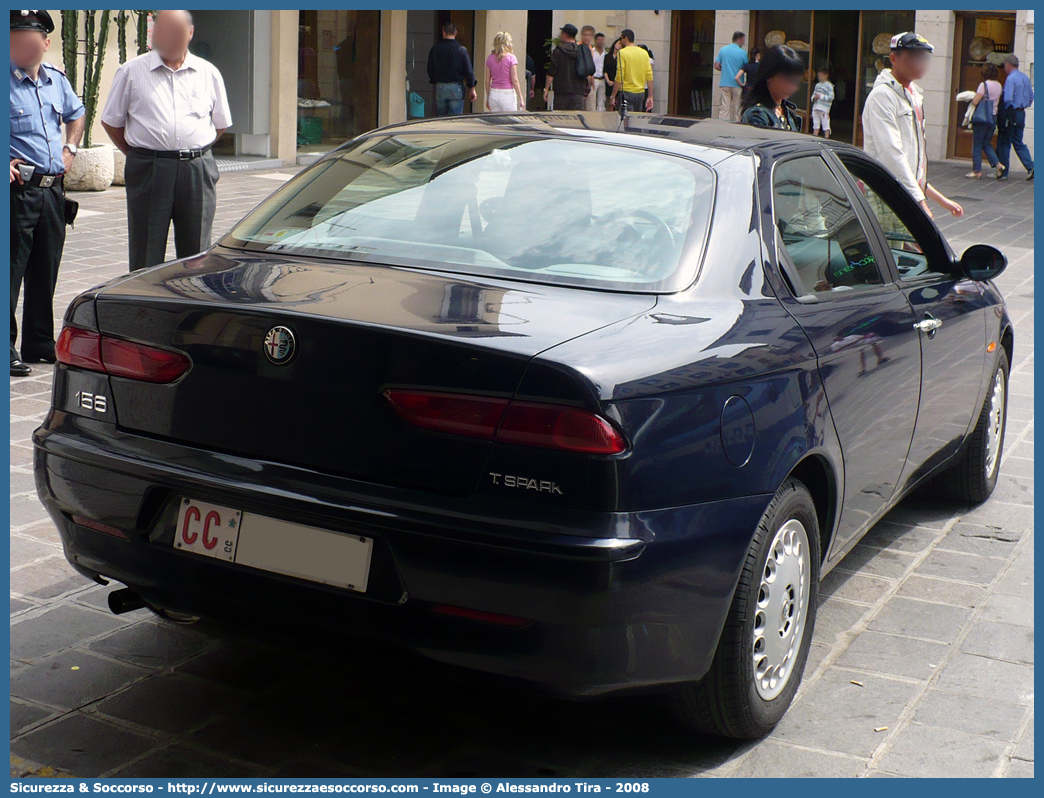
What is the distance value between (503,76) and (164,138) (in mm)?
14294

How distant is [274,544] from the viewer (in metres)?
2.76

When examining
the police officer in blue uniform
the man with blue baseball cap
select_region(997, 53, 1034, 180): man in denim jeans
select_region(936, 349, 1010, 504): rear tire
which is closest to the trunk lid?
select_region(936, 349, 1010, 504): rear tire

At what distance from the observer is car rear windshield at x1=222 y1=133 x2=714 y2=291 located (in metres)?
3.17

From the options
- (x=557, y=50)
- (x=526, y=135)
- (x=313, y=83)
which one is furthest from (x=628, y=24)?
(x=526, y=135)

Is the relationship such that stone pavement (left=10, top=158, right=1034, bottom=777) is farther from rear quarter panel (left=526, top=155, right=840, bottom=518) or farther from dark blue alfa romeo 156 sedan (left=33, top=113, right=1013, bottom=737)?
rear quarter panel (left=526, top=155, right=840, bottom=518)

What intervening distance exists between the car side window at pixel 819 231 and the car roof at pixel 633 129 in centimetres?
13

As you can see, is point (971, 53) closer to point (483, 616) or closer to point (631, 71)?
point (631, 71)

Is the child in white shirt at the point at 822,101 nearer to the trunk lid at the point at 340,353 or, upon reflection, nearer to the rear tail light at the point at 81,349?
the trunk lid at the point at 340,353

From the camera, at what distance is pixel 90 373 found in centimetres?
305

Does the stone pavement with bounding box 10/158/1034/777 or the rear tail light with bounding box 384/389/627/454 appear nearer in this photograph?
the rear tail light with bounding box 384/389/627/454

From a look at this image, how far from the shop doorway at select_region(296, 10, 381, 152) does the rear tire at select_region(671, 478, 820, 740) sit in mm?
17427

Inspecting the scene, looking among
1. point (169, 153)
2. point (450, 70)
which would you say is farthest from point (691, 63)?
point (169, 153)

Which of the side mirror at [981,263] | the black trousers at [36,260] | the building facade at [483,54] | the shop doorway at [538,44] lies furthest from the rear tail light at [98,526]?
the shop doorway at [538,44]

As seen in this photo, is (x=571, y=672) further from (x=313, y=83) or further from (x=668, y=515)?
(x=313, y=83)
